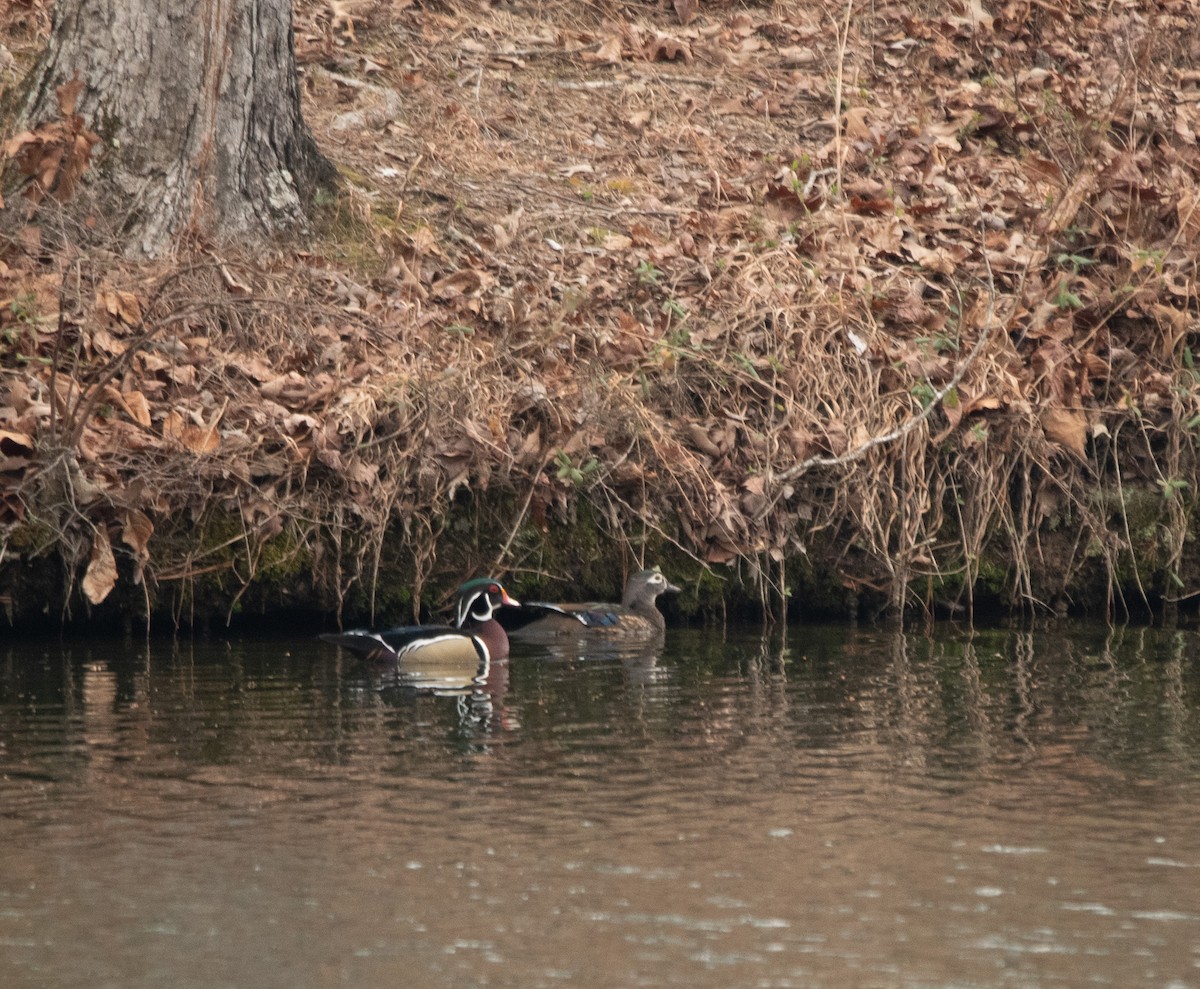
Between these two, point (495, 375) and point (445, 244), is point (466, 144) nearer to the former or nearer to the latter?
point (445, 244)

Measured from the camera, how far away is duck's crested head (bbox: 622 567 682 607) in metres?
11.0

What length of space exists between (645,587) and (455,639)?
1.44 metres

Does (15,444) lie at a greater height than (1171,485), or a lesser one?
greater

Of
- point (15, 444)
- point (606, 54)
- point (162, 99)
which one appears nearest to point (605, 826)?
point (15, 444)

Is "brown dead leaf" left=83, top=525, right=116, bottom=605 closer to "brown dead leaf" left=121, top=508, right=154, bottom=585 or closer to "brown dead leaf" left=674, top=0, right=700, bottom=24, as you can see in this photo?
"brown dead leaf" left=121, top=508, right=154, bottom=585

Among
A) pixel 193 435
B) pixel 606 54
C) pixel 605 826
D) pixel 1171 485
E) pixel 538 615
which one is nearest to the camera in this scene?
pixel 605 826

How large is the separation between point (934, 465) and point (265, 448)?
13.5 ft

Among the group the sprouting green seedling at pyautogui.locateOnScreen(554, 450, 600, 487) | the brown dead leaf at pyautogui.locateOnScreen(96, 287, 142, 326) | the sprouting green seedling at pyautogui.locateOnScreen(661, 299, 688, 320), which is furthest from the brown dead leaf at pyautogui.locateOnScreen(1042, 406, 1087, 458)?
the brown dead leaf at pyautogui.locateOnScreen(96, 287, 142, 326)

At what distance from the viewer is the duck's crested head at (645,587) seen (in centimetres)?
1099

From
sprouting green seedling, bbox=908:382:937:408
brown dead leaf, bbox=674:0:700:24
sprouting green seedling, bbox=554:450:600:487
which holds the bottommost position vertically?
sprouting green seedling, bbox=554:450:600:487

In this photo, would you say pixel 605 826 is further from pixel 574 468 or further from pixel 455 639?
pixel 574 468

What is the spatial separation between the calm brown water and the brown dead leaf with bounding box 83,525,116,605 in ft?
1.43

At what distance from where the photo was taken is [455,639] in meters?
10.1

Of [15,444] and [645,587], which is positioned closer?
[15,444]
